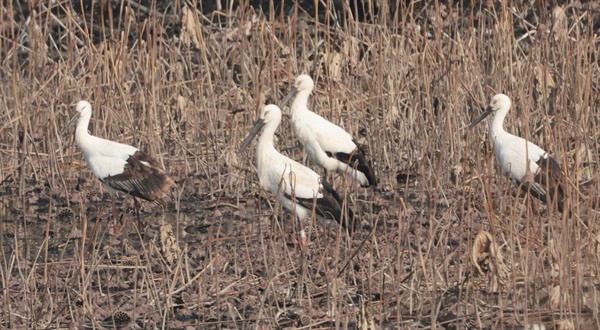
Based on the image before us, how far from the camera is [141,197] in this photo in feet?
25.9

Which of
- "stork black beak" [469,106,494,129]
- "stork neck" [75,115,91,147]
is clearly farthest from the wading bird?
"stork black beak" [469,106,494,129]

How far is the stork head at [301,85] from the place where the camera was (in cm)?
883

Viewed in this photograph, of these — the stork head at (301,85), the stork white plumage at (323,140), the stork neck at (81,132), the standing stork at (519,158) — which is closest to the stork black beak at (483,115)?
the standing stork at (519,158)

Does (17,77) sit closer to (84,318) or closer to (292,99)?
(292,99)

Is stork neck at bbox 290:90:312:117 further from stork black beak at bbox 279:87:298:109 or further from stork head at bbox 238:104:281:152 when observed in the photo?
stork head at bbox 238:104:281:152

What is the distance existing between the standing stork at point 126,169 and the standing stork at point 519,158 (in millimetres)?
2221

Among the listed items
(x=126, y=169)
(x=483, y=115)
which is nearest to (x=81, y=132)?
(x=126, y=169)

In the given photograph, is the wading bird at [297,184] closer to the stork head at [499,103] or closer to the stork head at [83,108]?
the stork head at [83,108]

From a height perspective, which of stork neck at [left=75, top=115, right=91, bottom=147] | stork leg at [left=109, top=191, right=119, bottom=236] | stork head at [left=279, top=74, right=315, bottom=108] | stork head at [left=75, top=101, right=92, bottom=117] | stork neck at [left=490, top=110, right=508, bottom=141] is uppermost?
stork head at [left=279, top=74, right=315, bottom=108]

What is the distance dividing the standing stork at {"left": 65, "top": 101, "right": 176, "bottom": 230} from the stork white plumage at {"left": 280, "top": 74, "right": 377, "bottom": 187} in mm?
1272

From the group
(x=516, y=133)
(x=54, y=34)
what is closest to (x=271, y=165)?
(x=516, y=133)

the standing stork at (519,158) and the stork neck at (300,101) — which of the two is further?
the stork neck at (300,101)

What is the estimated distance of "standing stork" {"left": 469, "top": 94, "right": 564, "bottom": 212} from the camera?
7434 mm

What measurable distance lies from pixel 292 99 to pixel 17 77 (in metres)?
2.19
